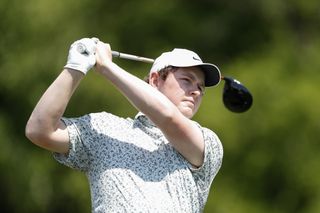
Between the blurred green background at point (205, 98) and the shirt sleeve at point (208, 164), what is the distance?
Answer: 7.14 metres

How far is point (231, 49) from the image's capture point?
594 inches

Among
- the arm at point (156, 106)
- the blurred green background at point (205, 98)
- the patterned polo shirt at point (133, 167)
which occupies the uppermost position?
the arm at point (156, 106)

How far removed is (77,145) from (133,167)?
0.75 feet

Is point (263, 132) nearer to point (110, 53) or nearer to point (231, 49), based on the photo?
point (231, 49)

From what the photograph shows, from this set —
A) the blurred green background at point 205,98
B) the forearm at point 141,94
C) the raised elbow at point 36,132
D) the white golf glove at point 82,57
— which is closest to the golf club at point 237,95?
the forearm at point 141,94

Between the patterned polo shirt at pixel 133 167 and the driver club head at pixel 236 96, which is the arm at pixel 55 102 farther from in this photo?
the driver club head at pixel 236 96

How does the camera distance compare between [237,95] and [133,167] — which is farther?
[237,95]

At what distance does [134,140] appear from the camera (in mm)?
5348

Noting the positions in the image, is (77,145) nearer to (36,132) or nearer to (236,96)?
(36,132)

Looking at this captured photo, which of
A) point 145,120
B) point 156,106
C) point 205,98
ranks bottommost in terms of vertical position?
point 205,98

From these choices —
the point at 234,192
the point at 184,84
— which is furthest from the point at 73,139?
the point at 234,192

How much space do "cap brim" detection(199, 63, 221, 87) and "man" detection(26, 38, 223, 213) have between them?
3 cm

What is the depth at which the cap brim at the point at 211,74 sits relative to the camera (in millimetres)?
5523

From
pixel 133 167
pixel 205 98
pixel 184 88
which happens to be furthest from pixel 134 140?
pixel 205 98
